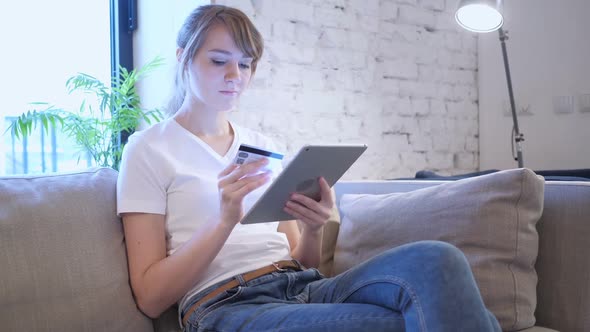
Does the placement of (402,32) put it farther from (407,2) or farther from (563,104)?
(563,104)

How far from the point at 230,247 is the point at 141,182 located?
238 mm

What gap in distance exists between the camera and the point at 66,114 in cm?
236

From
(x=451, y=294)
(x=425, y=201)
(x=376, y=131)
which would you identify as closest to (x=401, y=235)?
(x=425, y=201)

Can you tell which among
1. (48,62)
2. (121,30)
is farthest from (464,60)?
(48,62)

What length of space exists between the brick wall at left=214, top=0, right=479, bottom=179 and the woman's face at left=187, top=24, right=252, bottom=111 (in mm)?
967

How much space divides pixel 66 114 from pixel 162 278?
1343 millimetres

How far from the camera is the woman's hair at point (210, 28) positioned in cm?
141

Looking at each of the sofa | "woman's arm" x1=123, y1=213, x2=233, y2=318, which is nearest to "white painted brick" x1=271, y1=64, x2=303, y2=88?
the sofa

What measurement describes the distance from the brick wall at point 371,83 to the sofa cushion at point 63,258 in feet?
3.72

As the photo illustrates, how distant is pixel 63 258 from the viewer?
1.21 m

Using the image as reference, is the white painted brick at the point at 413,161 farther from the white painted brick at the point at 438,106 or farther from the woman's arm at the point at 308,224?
the woman's arm at the point at 308,224

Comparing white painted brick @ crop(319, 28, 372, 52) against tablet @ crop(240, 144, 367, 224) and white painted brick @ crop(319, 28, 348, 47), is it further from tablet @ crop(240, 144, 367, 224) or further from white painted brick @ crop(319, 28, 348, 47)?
tablet @ crop(240, 144, 367, 224)

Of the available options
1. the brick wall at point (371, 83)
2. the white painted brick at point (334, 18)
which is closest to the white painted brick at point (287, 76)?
the brick wall at point (371, 83)

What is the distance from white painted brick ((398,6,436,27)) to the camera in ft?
9.59
